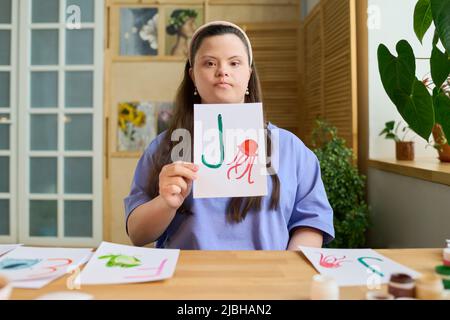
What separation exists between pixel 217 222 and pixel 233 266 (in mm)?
308

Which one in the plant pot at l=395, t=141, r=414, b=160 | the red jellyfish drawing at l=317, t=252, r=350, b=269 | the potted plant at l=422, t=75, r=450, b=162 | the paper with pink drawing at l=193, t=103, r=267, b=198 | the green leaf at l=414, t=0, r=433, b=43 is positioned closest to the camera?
the red jellyfish drawing at l=317, t=252, r=350, b=269

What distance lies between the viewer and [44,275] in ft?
1.76

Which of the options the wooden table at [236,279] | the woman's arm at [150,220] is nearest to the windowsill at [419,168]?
the wooden table at [236,279]

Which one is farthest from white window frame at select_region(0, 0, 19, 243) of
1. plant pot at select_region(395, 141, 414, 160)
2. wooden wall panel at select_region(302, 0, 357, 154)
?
plant pot at select_region(395, 141, 414, 160)

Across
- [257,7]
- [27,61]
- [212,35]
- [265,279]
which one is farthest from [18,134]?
[265,279]

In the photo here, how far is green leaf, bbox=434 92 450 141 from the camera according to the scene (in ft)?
2.92

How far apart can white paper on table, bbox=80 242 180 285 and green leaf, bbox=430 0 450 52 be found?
604 millimetres

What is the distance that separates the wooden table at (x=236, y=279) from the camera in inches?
18.8

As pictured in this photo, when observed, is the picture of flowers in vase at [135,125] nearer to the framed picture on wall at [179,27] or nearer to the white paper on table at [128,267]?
the framed picture on wall at [179,27]

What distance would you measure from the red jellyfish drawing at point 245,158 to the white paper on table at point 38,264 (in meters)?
0.26

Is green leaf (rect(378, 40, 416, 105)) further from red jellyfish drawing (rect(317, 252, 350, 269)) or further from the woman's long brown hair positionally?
red jellyfish drawing (rect(317, 252, 350, 269))

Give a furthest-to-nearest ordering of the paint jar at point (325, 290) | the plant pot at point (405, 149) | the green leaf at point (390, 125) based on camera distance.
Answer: the green leaf at point (390, 125) < the plant pot at point (405, 149) < the paint jar at point (325, 290)
